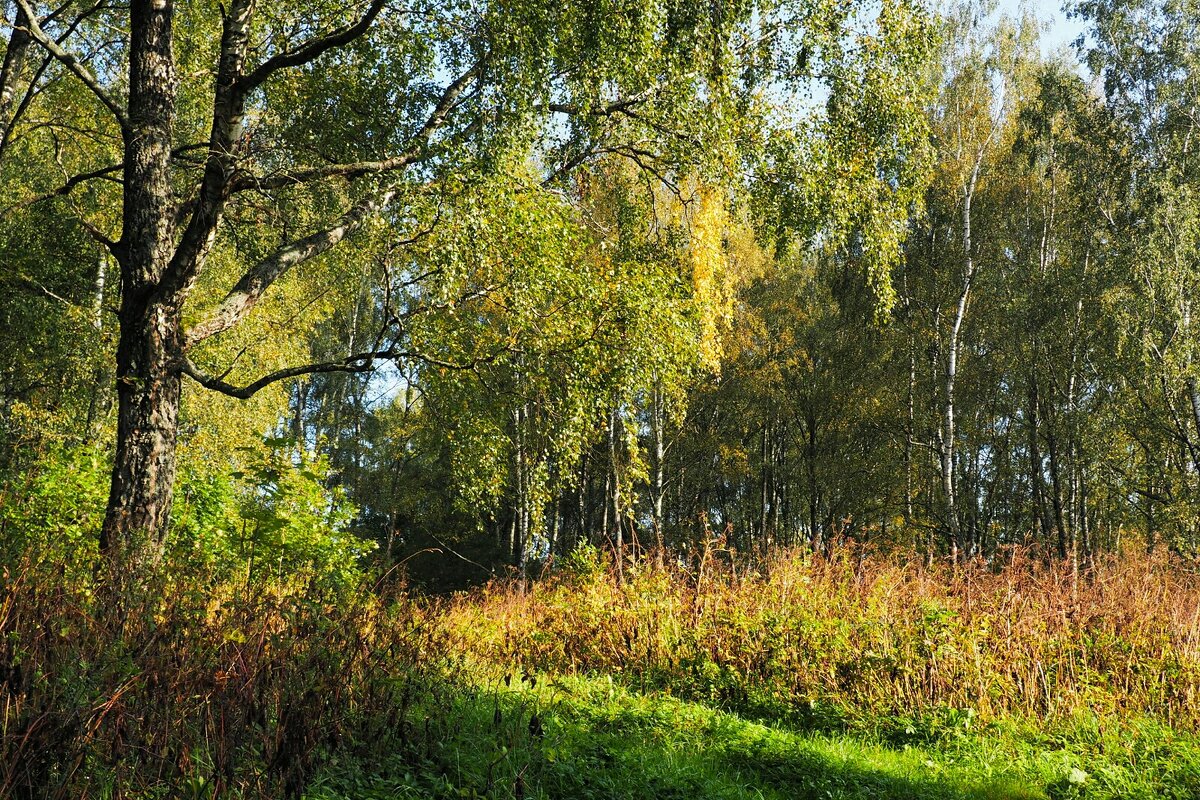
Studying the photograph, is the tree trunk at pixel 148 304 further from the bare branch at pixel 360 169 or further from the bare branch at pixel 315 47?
the bare branch at pixel 315 47

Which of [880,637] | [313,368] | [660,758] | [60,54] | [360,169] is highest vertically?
[60,54]

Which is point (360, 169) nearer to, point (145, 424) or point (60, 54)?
point (60, 54)

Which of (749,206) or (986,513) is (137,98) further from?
(986,513)

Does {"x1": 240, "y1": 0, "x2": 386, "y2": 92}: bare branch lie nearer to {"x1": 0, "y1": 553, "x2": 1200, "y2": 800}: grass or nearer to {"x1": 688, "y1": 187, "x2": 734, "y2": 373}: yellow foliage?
{"x1": 0, "y1": 553, "x2": 1200, "y2": 800}: grass

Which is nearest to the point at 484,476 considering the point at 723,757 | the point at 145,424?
the point at 145,424

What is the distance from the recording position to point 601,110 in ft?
29.1

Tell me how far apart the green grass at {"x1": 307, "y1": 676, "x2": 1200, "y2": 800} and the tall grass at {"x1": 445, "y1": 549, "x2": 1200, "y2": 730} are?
0.38m

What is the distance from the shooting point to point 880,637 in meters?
6.69

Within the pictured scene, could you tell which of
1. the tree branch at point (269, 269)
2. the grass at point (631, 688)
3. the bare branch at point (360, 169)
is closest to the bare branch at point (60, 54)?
the bare branch at point (360, 169)

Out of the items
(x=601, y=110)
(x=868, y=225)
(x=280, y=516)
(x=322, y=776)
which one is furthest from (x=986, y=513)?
(x=322, y=776)

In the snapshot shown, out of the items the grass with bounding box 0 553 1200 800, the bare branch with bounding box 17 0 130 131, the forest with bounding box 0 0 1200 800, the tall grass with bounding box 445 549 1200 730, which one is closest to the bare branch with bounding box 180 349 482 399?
the forest with bounding box 0 0 1200 800

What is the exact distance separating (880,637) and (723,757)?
216 centimetres

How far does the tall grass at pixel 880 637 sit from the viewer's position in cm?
630

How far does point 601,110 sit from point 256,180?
3684 mm
